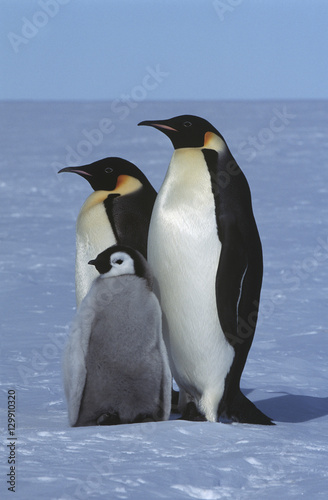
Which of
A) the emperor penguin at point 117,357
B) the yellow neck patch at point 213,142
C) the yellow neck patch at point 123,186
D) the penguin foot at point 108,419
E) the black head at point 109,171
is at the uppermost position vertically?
the yellow neck patch at point 213,142

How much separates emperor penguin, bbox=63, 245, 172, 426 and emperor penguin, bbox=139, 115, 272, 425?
0.96 ft

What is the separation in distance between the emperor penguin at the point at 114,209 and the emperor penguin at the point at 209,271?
8.6 inches

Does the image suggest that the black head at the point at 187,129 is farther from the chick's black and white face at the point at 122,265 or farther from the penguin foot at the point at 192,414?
the penguin foot at the point at 192,414

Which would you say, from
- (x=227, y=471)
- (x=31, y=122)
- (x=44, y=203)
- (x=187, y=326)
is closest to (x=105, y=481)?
(x=227, y=471)

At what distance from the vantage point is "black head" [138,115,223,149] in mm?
3043

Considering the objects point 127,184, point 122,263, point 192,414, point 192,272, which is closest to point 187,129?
point 127,184

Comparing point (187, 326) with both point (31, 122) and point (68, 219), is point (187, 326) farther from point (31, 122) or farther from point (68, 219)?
point (31, 122)

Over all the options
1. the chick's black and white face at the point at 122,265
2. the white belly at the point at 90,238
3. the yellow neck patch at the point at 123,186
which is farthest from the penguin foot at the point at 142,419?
the yellow neck patch at the point at 123,186

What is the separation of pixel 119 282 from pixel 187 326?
0.40m

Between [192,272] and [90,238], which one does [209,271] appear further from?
[90,238]

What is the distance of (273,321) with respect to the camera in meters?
5.33

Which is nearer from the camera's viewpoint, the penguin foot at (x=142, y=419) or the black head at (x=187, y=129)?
the penguin foot at (x=142, y=419)

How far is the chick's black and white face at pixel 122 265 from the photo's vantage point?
8.89 feet

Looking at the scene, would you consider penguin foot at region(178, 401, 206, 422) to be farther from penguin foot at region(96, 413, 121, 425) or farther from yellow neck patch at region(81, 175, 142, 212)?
yellow neck patch at region(81, 175, 142, 212)
